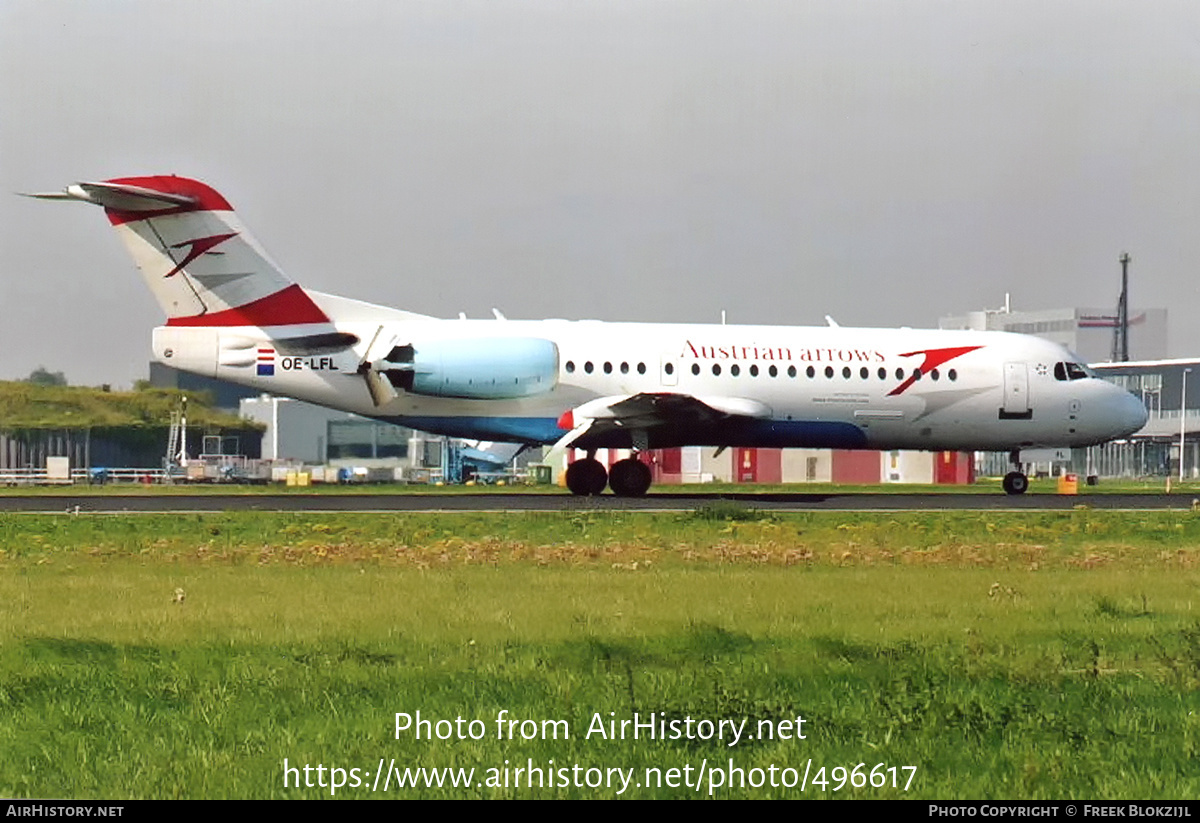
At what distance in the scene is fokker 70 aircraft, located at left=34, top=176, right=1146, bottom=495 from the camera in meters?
33.6

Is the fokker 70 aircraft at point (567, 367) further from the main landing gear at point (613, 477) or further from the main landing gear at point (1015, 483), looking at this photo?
the main landing gear at point (1015, 483)

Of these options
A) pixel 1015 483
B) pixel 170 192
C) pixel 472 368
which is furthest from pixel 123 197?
pixel 1015 483

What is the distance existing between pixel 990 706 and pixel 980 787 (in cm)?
178

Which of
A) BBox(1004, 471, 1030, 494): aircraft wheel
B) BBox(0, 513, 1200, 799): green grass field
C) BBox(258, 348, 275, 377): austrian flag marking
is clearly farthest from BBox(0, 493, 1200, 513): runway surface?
BBox(0, 513, 1200, 799): green grass field

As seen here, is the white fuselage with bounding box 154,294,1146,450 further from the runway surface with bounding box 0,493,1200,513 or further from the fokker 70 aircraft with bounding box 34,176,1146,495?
the runway surface with bounding box 0,493,1200,513

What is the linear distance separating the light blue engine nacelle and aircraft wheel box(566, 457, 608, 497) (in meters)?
2.07

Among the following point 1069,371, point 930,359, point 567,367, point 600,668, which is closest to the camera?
point 600,668

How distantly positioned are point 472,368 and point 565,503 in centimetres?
389

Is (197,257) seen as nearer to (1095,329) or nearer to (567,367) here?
(567,367)

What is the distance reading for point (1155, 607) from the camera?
1407 centimetres

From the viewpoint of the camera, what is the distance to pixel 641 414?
34.2 m

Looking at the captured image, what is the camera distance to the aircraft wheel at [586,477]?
1414 inches

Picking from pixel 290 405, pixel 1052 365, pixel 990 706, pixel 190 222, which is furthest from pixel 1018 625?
pixel 290 405

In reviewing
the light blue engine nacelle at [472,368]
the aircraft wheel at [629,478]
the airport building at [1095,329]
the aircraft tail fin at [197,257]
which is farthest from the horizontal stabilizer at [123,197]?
the airport building at [1095,329]
